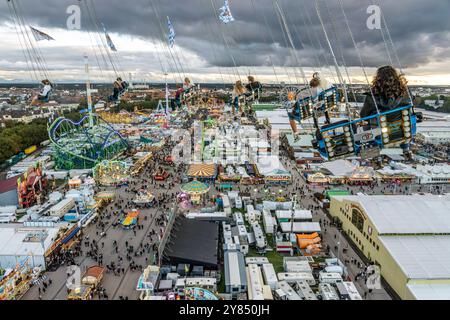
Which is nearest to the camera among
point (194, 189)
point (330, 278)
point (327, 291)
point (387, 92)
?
point (387, 92)

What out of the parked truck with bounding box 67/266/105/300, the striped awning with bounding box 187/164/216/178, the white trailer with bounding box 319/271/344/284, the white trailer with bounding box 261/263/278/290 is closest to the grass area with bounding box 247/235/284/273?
the white trailer with bounding box 261/263/278/290

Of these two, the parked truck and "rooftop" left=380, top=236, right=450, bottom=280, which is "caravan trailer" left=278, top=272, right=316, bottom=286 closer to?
"rooftop" left=380, top=236, right=450, bottom=280

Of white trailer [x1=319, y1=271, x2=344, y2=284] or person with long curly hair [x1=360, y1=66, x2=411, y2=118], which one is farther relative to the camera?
white trailer [x1=319, y1=271, x2=344, y2=284]

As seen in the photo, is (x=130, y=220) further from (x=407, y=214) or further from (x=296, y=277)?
(x=407, y=214)

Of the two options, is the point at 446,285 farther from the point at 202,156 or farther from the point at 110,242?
the point at 202,156

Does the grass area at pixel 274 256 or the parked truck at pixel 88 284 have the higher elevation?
the parked truck at pixel 88 284

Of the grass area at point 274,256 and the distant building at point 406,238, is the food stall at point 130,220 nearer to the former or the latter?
the grass area at point 274,256

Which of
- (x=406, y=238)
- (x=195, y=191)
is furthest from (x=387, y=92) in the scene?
(x=195, y=191)

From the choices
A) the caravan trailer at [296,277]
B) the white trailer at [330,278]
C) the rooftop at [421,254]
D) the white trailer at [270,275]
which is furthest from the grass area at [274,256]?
the rooftop at [421,254]
